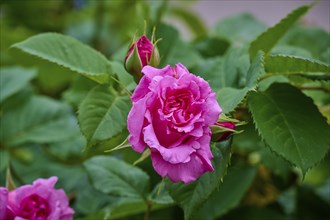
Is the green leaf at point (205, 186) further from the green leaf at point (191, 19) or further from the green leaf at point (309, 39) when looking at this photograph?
the green leaf at point (191, 19)

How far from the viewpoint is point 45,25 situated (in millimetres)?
961

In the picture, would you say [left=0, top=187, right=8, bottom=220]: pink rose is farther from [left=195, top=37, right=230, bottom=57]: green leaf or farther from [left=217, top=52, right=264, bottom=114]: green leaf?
[left=195, top=37, right=230, bottom=57]: green leaf

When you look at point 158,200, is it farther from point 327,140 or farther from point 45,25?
point 45,25

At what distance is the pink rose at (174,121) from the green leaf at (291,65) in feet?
0.31

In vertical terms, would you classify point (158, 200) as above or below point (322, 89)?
below

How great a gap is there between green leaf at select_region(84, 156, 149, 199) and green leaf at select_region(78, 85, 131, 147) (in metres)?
0.11

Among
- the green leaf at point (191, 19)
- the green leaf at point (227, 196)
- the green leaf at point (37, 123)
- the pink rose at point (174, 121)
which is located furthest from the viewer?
the green leaf at point (191, 19)

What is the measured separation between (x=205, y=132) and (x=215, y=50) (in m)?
0.37

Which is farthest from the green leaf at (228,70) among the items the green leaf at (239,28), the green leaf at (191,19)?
the green leaf at (191,19)

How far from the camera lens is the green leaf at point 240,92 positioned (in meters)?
0.40

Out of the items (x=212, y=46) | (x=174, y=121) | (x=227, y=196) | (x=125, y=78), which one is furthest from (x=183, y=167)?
(x=212, y=46)

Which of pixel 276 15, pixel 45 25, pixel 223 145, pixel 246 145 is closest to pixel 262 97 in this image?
pixel 223 145

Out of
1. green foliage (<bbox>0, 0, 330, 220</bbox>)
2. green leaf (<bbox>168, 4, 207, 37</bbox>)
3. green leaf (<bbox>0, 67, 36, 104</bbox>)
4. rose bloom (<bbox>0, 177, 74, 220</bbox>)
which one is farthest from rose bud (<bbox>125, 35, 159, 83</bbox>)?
green leaf (<bbox>168, 4, 207, 37</bbox>)

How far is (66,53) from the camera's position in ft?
1.57
